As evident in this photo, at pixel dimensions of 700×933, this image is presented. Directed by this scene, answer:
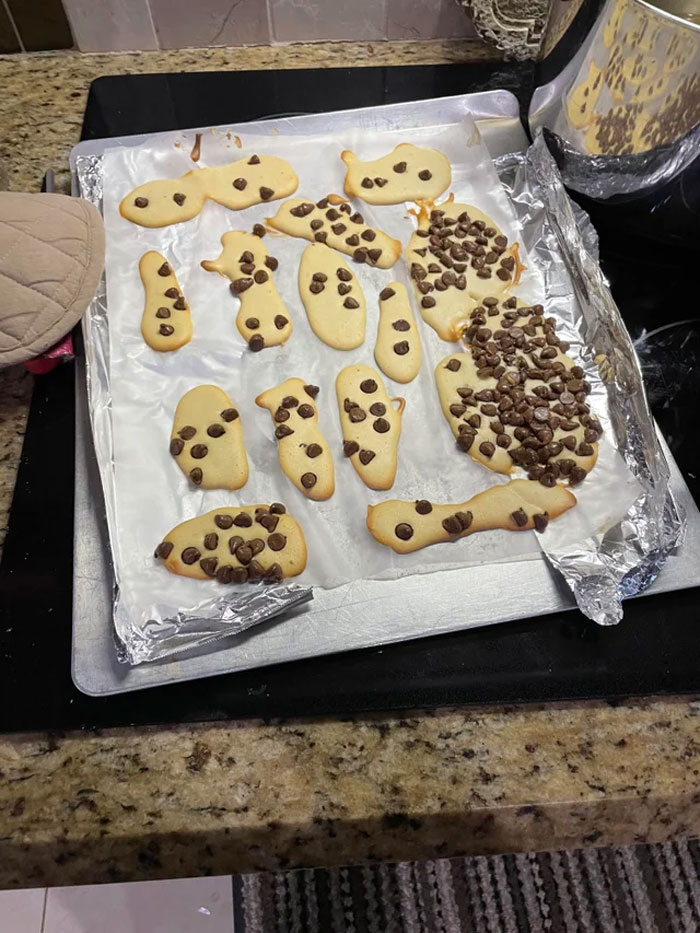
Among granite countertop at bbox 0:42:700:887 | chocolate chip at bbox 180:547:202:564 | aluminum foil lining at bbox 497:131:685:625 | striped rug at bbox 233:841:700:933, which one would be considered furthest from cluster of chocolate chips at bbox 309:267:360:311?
striped rug at bbox 233:841:700:933

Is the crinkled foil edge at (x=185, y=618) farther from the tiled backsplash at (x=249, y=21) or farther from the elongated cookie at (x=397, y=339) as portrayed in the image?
the tiled backsplash at (x=249, y=21)

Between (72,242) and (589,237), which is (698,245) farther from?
(72,242)

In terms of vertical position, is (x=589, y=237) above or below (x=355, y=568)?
above

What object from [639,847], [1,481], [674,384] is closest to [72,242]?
[1,481]

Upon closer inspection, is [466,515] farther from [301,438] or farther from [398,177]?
[398,177]

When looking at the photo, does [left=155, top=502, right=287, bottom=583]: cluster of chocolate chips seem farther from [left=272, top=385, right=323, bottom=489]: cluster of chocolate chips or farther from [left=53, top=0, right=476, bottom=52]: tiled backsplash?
[left=53, top=0, right=476, bottom=52]: tiled backsplash

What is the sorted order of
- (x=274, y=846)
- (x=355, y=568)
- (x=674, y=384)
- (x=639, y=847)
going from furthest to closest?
(x=639, y=847) < (x=674, y=384) < (x=355, y=568) < (x=274, y=846)
